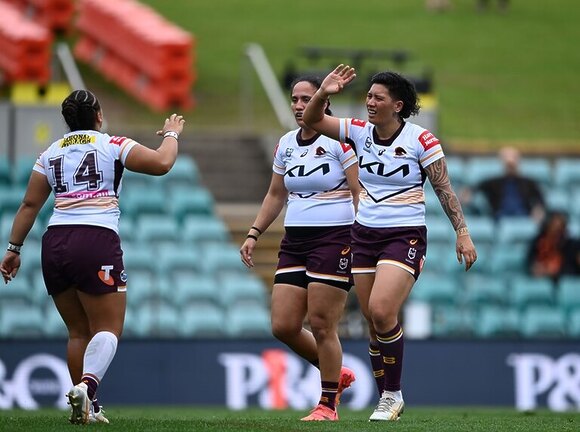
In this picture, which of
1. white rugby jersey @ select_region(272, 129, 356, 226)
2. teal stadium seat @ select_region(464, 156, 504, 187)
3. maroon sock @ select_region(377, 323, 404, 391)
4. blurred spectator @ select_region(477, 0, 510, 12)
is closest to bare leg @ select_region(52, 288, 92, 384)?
white rugby jersey @ select_region(272, 129, 356, 226)

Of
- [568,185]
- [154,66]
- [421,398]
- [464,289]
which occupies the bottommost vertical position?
[421,398]

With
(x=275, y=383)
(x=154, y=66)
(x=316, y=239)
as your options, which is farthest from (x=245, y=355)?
(x=154, y=66)

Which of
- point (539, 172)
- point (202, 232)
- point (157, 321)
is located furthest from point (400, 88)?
point (539, 172)

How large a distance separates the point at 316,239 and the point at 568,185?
10.1 metres

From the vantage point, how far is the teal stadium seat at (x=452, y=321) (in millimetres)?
16016

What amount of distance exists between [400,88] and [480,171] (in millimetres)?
9635

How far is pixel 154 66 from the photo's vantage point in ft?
78.0

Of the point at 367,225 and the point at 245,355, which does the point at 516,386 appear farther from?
the point at 367,225

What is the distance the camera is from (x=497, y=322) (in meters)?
16.3

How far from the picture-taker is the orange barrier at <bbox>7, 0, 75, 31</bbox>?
27.1 meters

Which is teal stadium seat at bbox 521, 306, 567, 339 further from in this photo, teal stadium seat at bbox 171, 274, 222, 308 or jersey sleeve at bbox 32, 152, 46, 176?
jersey sleeve at bbox 32, 152, 46, 176

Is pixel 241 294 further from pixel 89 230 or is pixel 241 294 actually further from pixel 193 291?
pixel 89 230

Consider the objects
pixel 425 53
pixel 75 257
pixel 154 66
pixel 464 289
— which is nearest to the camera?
pixel 75 257

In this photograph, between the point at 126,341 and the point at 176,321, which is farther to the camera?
the point at 176,321
